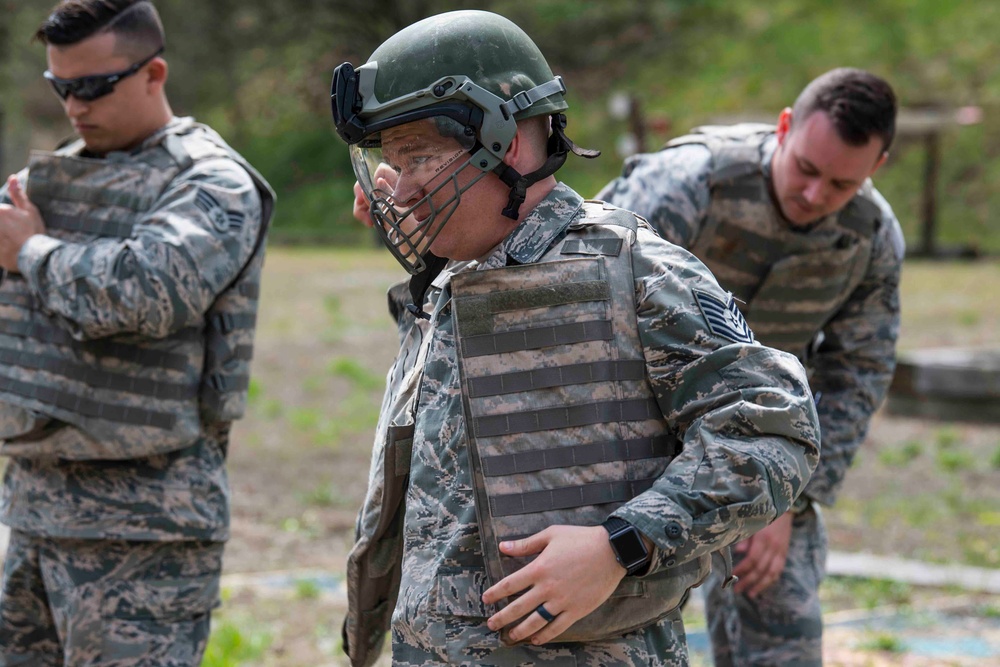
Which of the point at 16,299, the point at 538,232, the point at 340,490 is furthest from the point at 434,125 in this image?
the point at 340,490

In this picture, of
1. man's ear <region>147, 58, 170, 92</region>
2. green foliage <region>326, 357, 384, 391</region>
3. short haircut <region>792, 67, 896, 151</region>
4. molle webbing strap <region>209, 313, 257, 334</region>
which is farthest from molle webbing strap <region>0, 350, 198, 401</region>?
green foliage <region>326, 357, 384, 391</region>

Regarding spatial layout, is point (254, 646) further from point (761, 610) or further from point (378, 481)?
point (378, 481)

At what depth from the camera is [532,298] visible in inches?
89.3

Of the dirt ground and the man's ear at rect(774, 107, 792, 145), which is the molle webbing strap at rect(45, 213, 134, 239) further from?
the man's ear at rect(774, 107, 792, 145)

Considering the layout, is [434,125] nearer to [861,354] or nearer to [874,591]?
[861,354]

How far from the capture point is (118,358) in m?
3.55

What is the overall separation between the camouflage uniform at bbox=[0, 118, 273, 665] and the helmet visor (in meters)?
1.27

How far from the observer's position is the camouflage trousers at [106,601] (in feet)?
11.5

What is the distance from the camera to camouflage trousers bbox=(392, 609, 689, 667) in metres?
2.23

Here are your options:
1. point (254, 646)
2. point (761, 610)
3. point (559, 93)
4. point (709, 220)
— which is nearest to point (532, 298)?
point (559, 93)

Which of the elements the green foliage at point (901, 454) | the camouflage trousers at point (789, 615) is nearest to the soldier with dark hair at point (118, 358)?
the camouflage trousers at point (789, 615)

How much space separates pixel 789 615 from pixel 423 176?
2.38m

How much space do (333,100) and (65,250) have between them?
1.44 meters

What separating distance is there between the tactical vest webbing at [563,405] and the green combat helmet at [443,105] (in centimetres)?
16
